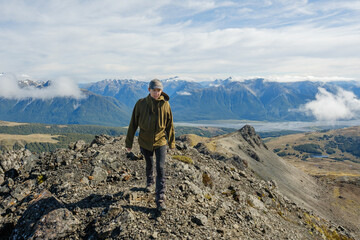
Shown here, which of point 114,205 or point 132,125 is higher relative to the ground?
point 132,125

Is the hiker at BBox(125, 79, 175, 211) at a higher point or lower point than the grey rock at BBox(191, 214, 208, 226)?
higher

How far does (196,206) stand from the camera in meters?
11.7

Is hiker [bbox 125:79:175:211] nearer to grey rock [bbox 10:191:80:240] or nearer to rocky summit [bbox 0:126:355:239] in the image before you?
rocky summit [bbox 0:126:355:239]

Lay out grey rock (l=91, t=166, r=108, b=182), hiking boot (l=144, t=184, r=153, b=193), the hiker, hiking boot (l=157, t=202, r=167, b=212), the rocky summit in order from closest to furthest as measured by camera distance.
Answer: the rocky summit
hiking boot (l=157, t=202, r=167, b=212)
the hiker
hiking boot (l=144, t=184, r=153, b=193)
grey rock (l=91, t=166, r=108, b=182)

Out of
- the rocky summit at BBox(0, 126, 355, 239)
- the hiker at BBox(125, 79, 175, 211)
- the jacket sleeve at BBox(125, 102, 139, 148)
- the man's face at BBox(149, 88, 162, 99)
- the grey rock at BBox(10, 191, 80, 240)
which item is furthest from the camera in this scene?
the jacket sleeve at BBox(125, 102, 139, 148)

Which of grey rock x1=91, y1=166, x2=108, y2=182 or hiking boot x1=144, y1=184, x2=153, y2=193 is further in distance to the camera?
grey rock x1=91, y1=166, x2=108, y2=182

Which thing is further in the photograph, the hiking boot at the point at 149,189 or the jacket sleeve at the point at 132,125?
the hiking boot at the point at 149,189

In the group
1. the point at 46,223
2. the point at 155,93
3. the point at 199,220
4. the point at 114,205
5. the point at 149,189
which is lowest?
the point at 199,220

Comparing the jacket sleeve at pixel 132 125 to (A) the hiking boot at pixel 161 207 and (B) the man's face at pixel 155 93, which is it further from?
(A) the hiking boot at pixel 161 207

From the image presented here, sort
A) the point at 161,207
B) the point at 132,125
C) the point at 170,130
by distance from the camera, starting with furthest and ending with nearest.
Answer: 1. the point at 170,130
2. the point at 132,125
3. the point at 161,207

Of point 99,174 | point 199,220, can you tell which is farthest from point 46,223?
point 99,174

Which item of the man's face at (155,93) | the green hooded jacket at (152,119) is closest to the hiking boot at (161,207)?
the green hooded jacket at (152,119)

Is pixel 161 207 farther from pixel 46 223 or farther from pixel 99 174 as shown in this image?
pixel 99 174

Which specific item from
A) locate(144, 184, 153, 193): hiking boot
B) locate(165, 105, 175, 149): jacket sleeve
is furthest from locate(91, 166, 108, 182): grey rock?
locate(165, 105, 175, 149): jacket sleeve
